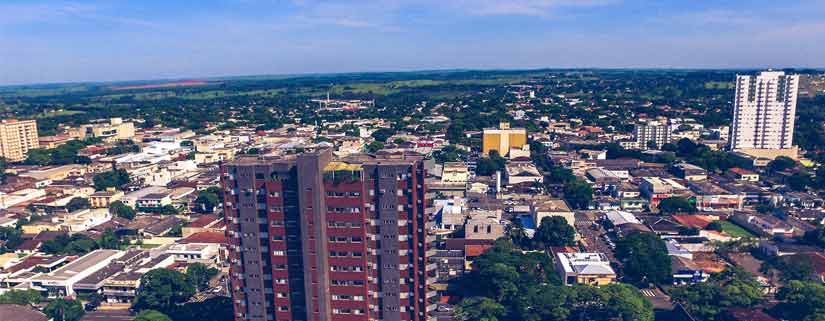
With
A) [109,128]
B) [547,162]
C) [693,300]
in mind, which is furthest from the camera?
[109,128]

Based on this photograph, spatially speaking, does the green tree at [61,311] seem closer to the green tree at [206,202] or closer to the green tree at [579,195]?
the green tree at [206,202]

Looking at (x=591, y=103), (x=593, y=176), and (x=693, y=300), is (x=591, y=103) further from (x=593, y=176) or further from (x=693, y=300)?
(x=693, y=300)

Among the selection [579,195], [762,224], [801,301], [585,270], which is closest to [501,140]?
[579,195]

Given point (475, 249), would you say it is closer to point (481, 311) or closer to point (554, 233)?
point (554, 233)

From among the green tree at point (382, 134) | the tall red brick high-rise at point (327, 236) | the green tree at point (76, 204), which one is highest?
the tall red brick high-rise at point (327, 236)

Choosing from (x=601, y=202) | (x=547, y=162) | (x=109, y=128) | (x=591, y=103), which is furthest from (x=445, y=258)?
(x=591, y=103)

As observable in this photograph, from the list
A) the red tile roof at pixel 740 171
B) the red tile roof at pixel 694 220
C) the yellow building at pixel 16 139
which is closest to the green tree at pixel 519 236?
the red tile roof at pixel 694 220
